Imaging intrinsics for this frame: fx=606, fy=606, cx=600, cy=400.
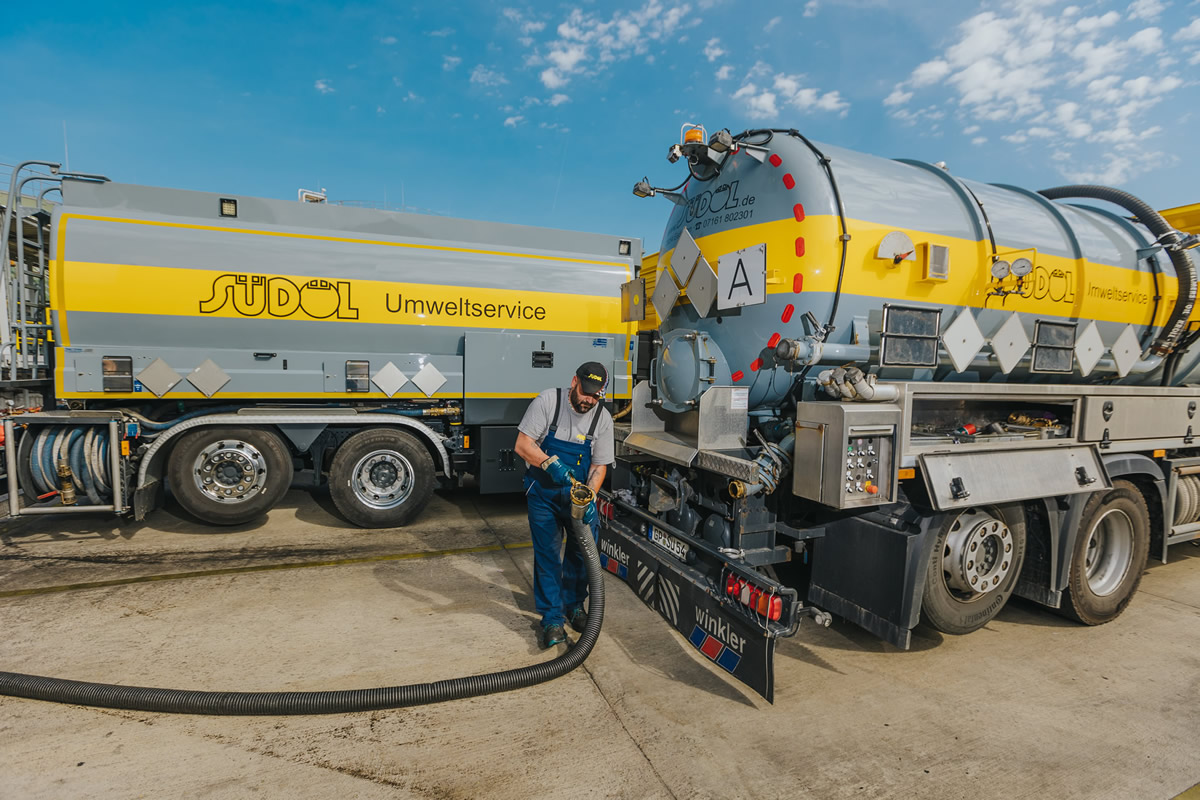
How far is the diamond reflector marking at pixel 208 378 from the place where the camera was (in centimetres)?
550

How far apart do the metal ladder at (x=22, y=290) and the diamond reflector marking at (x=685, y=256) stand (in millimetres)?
5197

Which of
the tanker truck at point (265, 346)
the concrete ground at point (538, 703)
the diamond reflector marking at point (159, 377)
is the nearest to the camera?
the concrete ground at point (538, 703)

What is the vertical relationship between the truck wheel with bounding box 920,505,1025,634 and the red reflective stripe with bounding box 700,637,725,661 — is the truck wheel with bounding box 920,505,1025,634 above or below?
above

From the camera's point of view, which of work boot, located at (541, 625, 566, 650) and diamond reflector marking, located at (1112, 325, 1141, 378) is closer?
work boot, located at (541, 625, 566, 650)

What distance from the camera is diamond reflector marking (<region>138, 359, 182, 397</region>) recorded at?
212 inches

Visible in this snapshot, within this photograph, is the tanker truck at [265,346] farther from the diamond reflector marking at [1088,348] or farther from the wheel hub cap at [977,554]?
the diamond reflector marking at [1088,348]

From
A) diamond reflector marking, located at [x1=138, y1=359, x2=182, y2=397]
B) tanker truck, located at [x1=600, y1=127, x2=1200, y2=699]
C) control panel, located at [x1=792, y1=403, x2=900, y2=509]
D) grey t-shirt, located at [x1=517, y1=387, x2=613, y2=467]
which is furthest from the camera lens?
diamond reflector marking, located at [x1=138, y1=359, x2=182, y2=397]

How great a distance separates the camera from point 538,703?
3.11 m

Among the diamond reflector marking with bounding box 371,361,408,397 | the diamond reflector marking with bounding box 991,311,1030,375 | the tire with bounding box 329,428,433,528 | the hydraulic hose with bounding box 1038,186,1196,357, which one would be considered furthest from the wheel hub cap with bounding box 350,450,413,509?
the hydraulic hose with bounding box 1038,186,1196,357

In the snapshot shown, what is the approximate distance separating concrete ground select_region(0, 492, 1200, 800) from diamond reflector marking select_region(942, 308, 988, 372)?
1849 millimetres

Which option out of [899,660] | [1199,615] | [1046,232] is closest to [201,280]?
[899,660]

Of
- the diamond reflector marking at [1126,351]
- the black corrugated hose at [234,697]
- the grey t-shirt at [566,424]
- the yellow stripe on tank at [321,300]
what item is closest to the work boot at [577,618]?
the black corrugated hose at [234,697]

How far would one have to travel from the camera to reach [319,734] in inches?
111

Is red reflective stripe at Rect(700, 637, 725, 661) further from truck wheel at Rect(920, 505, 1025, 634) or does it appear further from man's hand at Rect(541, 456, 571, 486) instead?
truck wheel at Rect(920, 505, 1025, 634)
